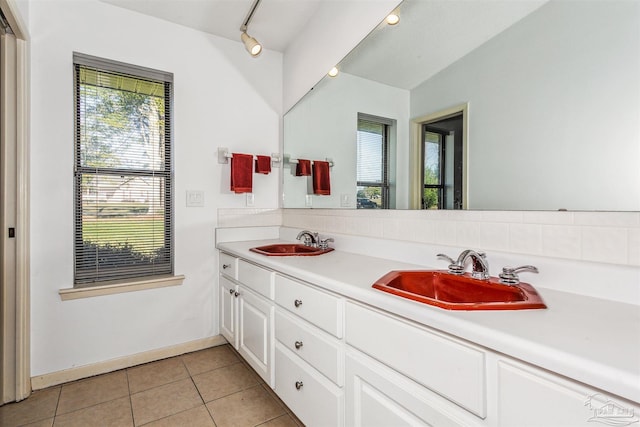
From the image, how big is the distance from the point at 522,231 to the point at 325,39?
1.70 meters

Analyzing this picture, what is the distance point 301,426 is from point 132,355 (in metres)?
1.32

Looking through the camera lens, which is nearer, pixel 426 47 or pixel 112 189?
pixel 426 47

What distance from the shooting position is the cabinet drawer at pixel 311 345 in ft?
3.78

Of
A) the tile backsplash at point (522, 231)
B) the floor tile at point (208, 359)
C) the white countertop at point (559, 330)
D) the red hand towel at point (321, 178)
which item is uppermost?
the red hand towel at point (321, 178)

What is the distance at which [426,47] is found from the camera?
147 centimetres

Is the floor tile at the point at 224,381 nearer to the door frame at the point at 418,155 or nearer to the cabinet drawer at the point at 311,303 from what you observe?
the cabinet drawer at the point at 311,303

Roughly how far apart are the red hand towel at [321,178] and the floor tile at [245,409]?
1327mm

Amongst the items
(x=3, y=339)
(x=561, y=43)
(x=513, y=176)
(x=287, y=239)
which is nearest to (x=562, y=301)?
(x=513, y=176)

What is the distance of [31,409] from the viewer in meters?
1.68

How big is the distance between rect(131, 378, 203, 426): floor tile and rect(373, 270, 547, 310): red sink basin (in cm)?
137

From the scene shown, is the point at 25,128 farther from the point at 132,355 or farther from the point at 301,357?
the point at 301,357

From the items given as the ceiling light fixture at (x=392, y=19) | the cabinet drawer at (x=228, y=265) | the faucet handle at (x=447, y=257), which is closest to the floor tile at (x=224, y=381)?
the cabinet drawer at (x=228, y=265)

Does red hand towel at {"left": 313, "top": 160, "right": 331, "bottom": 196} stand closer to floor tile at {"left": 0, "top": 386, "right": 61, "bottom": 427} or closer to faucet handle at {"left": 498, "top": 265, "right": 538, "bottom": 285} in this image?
faucet handle at {"left": 498, "top": 265, "right": 538, "bottom": 285}

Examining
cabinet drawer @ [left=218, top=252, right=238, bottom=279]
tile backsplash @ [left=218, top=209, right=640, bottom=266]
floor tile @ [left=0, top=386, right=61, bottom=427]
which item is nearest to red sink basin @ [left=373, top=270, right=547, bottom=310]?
tile backsplash @ [left=218, top=209, right=640, bottom=266]
